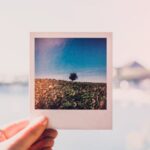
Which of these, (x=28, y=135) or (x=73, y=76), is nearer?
(x=28, y=135)

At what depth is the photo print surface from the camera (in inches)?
32.9

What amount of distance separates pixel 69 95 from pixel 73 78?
5cm

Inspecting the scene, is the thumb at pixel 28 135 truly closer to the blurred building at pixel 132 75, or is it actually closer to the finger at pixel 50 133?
the finger at pixel 50 133

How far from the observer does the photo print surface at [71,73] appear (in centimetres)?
84

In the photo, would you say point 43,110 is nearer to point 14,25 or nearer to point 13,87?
point 13,87

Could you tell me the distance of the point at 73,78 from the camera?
2.74 ft

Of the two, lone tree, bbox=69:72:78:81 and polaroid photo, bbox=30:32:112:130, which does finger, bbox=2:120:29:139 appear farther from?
lone tree, bbox=69:72:78:81

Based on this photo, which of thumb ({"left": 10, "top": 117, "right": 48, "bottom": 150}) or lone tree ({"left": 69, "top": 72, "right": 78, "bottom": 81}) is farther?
lone tree ({"left": 69, "top": 72, "right": 78, "bottom": 81})

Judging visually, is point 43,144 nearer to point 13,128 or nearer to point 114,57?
point 13,128

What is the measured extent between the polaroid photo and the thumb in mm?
70

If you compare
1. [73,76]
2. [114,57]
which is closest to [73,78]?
[73,76]

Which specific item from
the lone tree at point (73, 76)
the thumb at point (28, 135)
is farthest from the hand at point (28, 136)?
the lone tree at point (73, 76)

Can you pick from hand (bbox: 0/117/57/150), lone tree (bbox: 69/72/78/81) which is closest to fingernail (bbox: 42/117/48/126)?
hand (bbox: 0/117/57/150)

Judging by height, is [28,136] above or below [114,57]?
below
